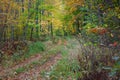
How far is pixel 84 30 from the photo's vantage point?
9.06 m

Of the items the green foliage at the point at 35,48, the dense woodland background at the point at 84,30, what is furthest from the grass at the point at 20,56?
the dense woodland background at the point at 84,30

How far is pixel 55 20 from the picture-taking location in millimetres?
27938

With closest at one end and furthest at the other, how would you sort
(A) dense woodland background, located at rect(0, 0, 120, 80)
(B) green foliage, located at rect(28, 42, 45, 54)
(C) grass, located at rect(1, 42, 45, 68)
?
(A) dense woodland background, located at rect(0, 0, 120, 80), (C) grass, located at rect(1, 42, 45, 68), (B) green foliage, located at rect(28, 42, 45, 54)

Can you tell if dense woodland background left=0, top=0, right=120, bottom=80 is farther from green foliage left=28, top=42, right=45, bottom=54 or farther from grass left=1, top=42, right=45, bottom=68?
grass left=1, top=42, right=45, bottom=68

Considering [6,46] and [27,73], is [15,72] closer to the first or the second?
[27,73]

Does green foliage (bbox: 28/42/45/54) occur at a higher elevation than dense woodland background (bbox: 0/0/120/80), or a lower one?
lower

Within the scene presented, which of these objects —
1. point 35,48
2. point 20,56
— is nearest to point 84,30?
point 20,56

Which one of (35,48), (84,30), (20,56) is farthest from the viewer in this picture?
(35,48)

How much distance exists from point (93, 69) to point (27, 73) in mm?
5870

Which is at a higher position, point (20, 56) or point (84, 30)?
point (84, 30)

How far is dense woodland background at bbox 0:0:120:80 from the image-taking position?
14.2 ft

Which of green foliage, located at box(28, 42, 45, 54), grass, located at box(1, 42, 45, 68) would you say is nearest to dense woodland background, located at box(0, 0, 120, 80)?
green foliage, located at box(28, 42, 45, 54)

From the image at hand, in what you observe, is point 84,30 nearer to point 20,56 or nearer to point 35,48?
point 20,56

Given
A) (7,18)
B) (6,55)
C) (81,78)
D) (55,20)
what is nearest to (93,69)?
(81,78)
